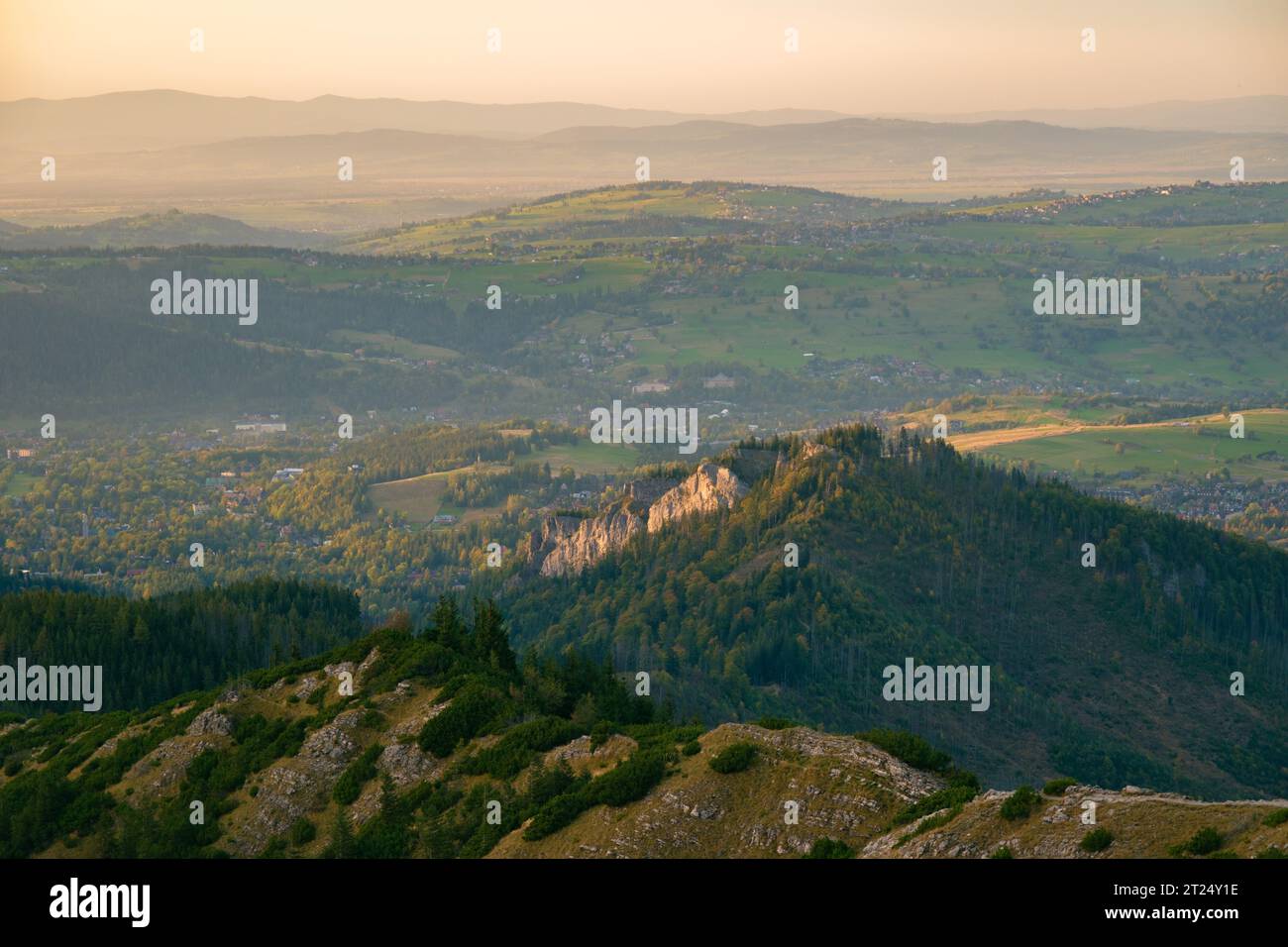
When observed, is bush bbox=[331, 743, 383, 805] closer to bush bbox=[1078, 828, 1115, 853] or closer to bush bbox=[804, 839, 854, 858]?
bush bbox=[804, 839, 854, 858]

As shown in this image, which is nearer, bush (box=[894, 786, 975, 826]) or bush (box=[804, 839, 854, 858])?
bush (box=[804, 839, 854, 858])

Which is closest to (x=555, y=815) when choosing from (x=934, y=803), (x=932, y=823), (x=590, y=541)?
(x=934, y=803)

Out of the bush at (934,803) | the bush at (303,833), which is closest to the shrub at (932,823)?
the bush at (934,803)

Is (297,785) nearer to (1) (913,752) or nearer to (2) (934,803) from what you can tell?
(1) (913,752)

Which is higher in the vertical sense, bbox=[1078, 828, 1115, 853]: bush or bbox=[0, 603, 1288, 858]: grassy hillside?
bbox=[1078, 828, 1115, 853]: bush

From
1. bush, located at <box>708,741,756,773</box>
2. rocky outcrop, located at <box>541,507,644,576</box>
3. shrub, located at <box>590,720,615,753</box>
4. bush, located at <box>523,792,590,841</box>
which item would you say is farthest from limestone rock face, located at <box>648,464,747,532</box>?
bush, located at <box>523,792,590,841</box>
